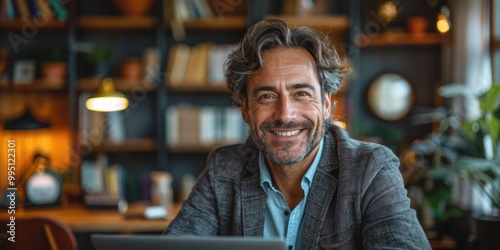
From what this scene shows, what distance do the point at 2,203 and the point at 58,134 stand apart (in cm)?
73

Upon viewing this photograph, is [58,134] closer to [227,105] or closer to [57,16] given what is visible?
[57,16]

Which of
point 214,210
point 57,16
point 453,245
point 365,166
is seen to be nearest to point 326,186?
point 365,166

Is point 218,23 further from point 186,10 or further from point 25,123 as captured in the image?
point 25,123

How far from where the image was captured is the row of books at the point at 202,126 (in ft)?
14.6

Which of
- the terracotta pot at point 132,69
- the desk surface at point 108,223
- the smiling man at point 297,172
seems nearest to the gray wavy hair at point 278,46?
the smiling man at point 297,172

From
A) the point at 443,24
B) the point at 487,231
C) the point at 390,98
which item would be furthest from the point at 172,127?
the point at 487,231

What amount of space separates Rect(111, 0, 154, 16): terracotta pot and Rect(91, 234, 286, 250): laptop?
3.12m

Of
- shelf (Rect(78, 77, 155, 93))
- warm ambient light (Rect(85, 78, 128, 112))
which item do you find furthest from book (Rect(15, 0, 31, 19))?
warm ambient light (Rect(85, 78, 128, 112))

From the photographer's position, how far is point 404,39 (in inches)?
171

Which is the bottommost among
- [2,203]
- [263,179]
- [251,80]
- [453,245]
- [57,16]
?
[453,245]

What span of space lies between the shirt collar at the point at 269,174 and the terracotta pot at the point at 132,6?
2.63 meters

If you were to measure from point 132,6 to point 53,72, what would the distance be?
71cm

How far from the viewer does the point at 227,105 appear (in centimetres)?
468

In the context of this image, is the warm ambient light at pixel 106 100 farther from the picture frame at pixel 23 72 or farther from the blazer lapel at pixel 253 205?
the blazer lapel at pixel 253 205
